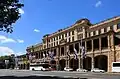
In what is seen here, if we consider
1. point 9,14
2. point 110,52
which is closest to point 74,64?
point 110,52

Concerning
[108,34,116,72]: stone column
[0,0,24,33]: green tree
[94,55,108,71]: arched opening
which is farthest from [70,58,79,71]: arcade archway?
[0,0,24,33]: green tree

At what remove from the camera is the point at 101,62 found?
9788cm

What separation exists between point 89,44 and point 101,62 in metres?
7.03

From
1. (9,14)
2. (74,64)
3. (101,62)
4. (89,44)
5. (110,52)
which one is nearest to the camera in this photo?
(9,14)

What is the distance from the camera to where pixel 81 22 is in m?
111

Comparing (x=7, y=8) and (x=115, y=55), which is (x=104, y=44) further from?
(x=7, y=8)

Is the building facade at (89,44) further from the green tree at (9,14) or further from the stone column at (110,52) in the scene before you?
the green tree at (9,14)

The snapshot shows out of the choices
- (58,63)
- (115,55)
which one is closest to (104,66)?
(115,55)

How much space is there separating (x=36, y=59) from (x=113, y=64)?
69.7 meters

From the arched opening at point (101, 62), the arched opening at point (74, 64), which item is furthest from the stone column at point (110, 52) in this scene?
the arched opening at point (74, 64)

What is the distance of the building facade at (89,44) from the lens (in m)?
85.9

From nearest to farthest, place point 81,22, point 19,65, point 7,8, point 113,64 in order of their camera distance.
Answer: point 7,8
point 113,64
point 81,22
point 19,65

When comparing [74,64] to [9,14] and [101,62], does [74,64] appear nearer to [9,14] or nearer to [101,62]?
[101,62]

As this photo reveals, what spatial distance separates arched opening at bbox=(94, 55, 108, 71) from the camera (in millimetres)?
94381
